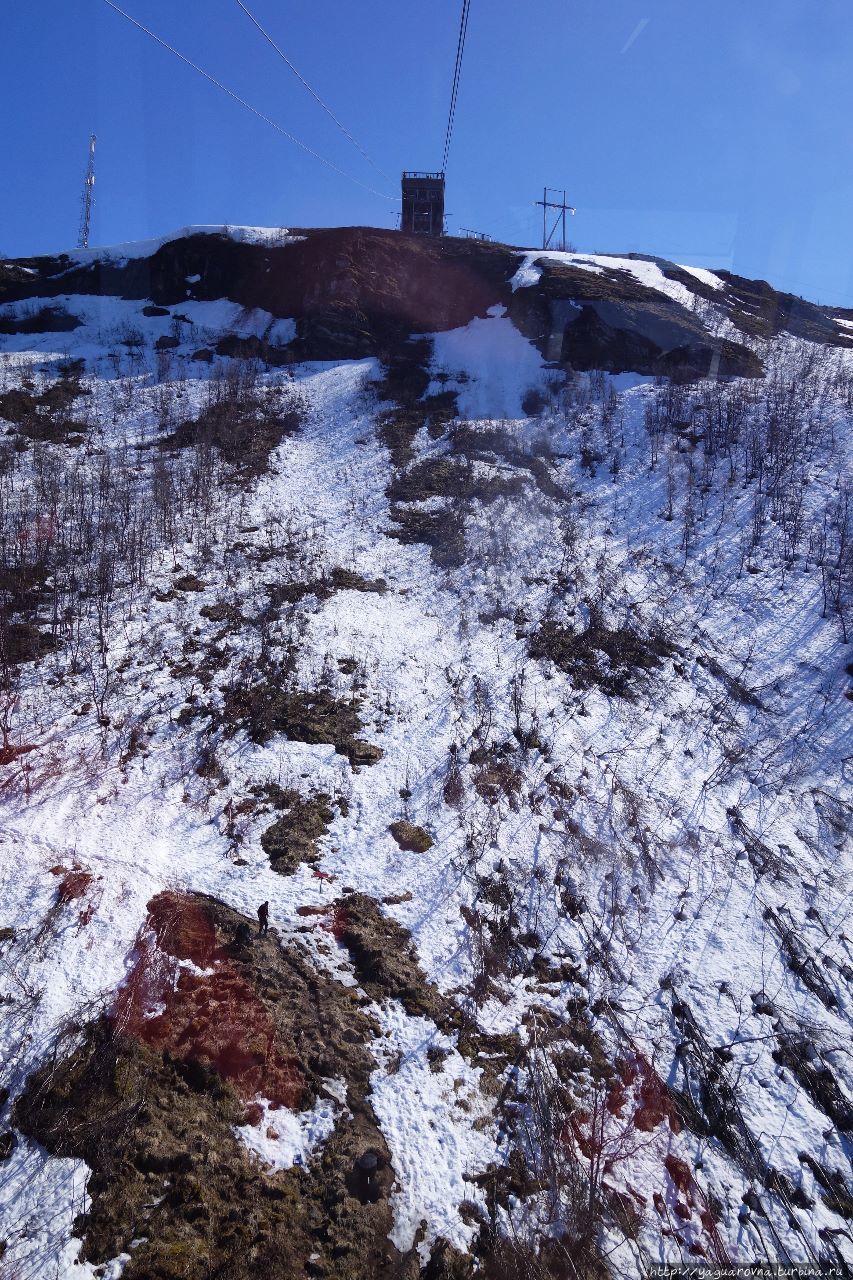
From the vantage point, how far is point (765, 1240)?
3631 millimetres

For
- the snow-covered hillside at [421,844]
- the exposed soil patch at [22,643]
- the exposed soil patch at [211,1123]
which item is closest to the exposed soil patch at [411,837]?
the snow-covered hillside at [421,844]

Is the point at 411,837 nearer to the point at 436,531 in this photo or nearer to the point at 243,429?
the point at 436,531

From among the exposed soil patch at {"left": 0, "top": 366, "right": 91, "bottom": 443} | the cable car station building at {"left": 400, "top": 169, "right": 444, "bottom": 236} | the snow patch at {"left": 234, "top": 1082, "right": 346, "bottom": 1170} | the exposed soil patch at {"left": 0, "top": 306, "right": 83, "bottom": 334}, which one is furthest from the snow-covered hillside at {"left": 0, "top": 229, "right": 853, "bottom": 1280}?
the cable car station building at {"left": 400, "top": 169, "right": 444, "bottom": 236}

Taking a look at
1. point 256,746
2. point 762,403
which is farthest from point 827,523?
point 256,746

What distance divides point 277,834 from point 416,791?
158cm

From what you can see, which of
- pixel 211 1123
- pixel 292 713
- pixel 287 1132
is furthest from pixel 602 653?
pixel 211 1123

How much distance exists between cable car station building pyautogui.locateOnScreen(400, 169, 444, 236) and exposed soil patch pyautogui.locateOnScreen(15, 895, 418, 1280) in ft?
108

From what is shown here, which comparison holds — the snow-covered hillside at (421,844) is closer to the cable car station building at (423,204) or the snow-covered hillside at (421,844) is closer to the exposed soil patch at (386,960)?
the exposed soil patch at (386,960)

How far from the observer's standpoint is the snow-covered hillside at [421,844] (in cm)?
355

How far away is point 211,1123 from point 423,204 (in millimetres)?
34826

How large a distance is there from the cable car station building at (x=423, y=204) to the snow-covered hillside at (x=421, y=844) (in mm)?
19446

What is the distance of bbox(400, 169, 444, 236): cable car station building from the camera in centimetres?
2908

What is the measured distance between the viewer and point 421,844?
6.17 m

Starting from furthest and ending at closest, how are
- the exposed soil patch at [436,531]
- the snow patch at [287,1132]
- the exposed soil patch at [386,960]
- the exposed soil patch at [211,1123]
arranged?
the exposed soil patch at [436,531] → the exposed soil patch at [386,960] → the snow patch at [287,1132] → the exposed soil patch at [211,1123]
